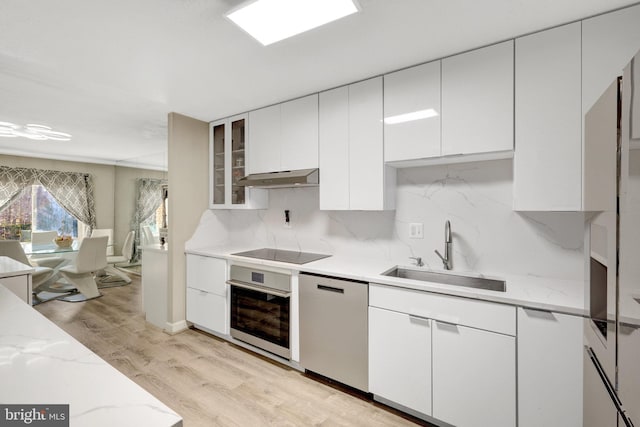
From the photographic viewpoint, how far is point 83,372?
763 millimetres

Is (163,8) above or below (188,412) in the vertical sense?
above

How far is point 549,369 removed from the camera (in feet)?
4.69

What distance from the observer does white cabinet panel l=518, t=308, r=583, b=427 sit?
1.38 m

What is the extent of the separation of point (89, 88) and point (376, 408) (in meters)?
3.37

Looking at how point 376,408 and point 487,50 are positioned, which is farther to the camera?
point 376,408

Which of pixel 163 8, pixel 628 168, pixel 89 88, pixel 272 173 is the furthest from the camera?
pixel 272 173

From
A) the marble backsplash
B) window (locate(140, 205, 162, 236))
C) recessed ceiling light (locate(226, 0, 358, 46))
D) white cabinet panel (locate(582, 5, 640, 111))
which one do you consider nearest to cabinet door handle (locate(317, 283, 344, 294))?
the marble backsplash

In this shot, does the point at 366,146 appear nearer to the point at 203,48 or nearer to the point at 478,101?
the point at 478,101

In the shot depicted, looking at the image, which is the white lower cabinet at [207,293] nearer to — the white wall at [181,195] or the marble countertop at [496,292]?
the white wall at [181,195]

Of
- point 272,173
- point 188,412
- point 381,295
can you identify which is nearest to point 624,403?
point 381,295

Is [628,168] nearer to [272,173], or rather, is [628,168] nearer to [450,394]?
[450,394]

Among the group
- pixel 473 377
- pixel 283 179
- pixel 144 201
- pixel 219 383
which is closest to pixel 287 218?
pixel 283 179

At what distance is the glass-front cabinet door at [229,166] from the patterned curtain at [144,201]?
3.02 metres

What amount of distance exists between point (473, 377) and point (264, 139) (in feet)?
8.05
